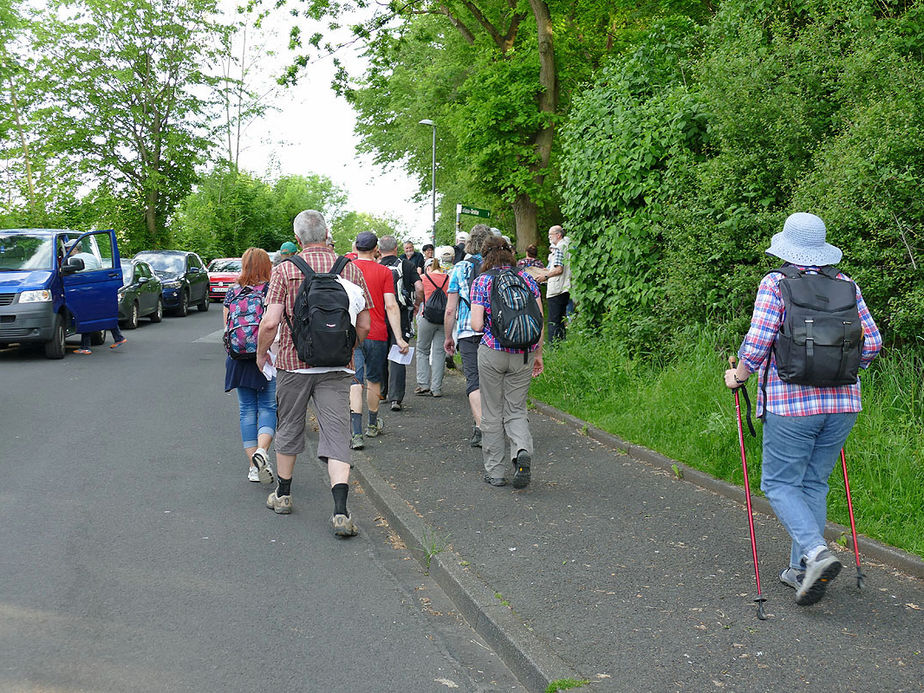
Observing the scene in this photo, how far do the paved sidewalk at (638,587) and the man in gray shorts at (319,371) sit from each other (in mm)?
572

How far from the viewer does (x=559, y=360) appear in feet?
37.8

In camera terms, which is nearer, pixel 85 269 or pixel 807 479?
pixel 807 479

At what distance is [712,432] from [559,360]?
12.9ft

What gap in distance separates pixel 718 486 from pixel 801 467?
7.52ft

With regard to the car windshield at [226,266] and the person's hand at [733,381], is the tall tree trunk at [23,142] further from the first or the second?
the person's hand at [733,381]

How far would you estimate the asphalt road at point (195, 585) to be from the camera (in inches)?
163

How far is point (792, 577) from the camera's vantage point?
503cm

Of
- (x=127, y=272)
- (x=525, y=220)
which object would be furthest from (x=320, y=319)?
(x=525, y=220)

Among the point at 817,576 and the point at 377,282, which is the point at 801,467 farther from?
the point at 377,282

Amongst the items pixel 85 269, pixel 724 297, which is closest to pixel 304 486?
pixel 724 297

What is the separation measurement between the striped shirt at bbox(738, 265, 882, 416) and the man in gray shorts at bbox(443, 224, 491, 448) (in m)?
3.60

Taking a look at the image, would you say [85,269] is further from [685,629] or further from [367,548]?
[685,629]

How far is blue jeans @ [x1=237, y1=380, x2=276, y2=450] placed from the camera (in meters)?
7.62

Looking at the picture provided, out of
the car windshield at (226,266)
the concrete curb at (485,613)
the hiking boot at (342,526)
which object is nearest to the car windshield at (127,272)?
the car windshield at (226,266)
